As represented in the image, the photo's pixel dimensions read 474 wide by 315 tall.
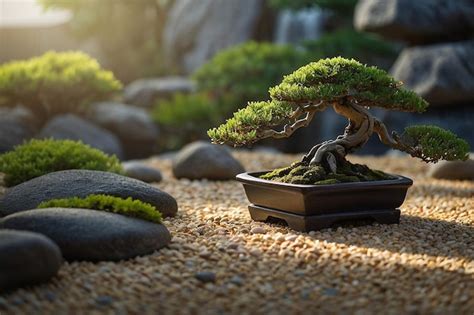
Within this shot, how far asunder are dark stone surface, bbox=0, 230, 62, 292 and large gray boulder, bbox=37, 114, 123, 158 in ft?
18.9

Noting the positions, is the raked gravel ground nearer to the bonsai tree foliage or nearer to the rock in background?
the bonsai tree foliage

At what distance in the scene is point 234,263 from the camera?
12.7 ft

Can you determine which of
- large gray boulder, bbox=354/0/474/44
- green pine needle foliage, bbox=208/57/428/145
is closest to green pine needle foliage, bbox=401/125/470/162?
green pine needle foliage, bbox=208/57/428/145

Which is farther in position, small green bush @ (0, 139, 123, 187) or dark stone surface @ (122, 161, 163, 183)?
dark stone surface @ (122, 161, 163, 183)

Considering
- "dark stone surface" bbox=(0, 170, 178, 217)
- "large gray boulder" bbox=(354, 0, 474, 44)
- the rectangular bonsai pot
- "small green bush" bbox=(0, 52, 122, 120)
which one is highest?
"large gray boulder" bbox=(354, 0, 474, 44)

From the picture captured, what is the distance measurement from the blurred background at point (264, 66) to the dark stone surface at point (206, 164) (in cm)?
215

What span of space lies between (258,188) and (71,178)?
1413 mm

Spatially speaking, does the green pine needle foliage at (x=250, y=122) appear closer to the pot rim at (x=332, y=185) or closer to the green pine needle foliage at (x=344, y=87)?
the green pine needle foliage at (x=344, y=87)

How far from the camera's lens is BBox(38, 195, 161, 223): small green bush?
4.12 metres

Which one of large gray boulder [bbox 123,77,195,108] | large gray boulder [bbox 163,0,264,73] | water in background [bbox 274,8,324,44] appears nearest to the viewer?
large gray boulder [bbox 123,77,195,108]

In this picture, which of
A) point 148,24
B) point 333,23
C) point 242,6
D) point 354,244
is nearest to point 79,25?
point 148,24

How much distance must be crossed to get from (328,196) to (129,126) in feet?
20.3

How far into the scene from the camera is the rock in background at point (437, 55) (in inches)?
377

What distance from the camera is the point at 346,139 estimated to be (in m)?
4.99
